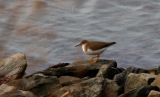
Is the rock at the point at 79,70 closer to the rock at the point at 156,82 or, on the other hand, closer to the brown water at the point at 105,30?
the brown water at the point at 105,30

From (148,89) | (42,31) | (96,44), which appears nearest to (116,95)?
(148,89)

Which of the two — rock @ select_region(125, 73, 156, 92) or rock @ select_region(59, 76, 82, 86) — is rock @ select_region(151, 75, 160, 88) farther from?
rock @ select_region(59, 76, 82, 86)

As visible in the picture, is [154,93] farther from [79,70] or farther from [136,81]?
[79,70]

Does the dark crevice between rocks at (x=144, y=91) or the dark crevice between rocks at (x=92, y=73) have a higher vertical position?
the dark crevice between rocks at (x=144, y=91)

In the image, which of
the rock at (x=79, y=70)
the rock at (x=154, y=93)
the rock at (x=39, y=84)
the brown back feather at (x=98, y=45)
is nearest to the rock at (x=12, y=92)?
the rock at (x=39, y=84)

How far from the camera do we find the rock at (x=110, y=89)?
6027mm

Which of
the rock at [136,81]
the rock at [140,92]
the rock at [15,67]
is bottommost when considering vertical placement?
the rock at [15,67]

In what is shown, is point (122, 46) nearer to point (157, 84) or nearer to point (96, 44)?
point (96, 44)

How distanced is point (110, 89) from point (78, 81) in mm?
548

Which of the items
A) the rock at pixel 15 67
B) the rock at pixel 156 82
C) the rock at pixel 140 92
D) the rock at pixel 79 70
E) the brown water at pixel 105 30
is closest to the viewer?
the rock at pixel 140 92

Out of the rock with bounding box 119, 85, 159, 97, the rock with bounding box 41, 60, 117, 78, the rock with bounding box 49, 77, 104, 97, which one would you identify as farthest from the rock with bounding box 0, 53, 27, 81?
the rock with bounding box 119, 85, 159, 97

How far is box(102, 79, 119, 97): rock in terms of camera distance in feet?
19.8

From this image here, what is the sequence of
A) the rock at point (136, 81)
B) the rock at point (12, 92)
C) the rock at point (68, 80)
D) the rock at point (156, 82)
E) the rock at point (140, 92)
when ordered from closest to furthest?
the rock at point (140, 92) < the rock at point (12, 92) < the rock at point (156, 82) < the rock at point (136, 81) < the rock at point (68, 80)

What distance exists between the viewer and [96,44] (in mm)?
7598
